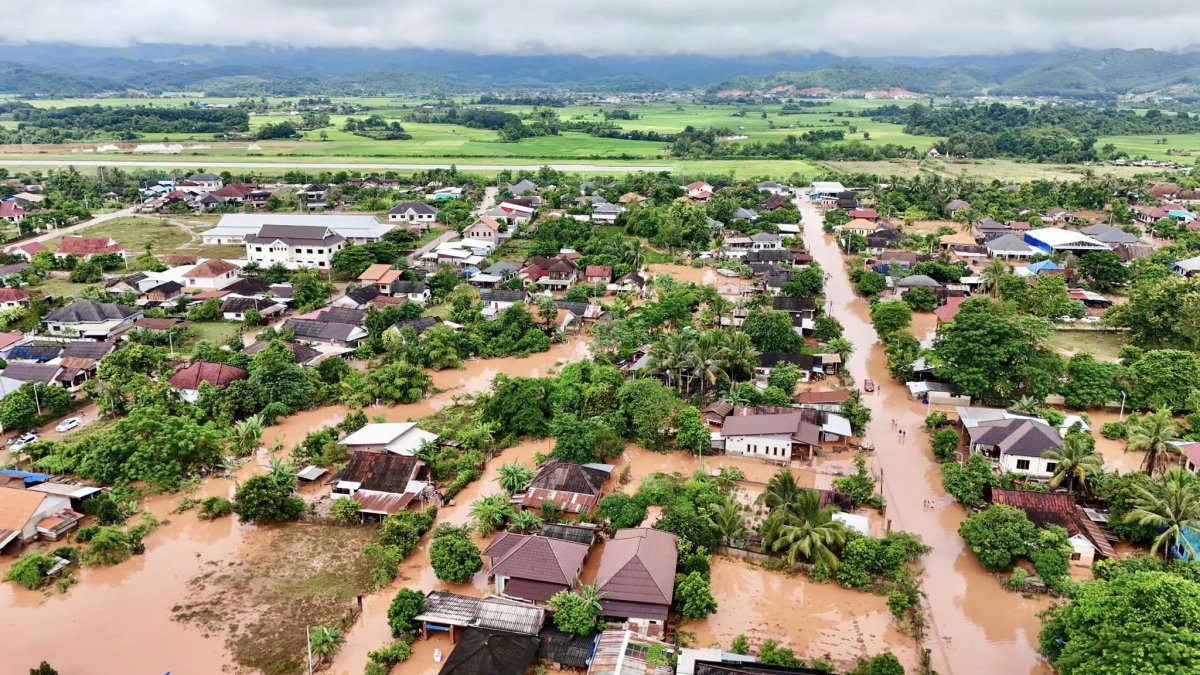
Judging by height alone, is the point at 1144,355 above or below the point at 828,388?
above

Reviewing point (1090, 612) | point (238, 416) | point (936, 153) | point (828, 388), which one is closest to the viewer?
point (1090, 612)

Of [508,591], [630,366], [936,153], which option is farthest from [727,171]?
[508,591]

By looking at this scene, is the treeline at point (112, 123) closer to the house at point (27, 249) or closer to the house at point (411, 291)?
the house at point (27, 249)

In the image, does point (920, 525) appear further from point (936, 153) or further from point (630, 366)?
point (936, 153)

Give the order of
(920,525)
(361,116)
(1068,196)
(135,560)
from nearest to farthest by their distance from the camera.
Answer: (135,560) → (920,525) → (1068,196) → (361,116)

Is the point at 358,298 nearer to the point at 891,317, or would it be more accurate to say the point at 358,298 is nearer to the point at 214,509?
the point at 214,509

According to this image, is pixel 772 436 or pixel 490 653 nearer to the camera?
pixel 490 653

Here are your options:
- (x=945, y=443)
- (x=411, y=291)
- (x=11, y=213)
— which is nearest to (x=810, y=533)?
(x=945, y=443)
